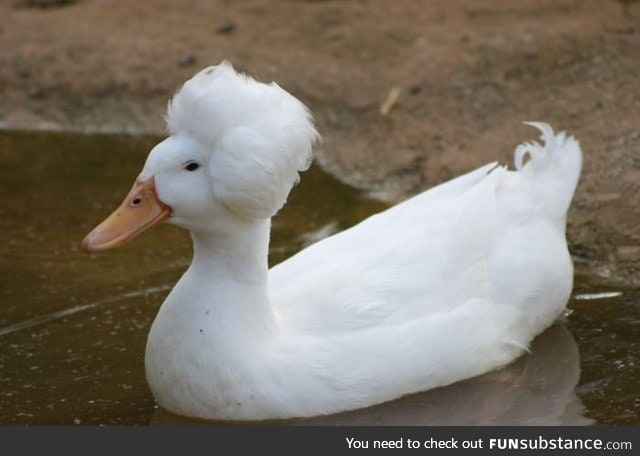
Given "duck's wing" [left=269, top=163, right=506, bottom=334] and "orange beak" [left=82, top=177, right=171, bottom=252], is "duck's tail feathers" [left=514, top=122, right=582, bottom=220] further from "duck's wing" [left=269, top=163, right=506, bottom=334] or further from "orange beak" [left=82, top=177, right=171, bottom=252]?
"orange beak" [left=82, top=177, right=171, bottom=252]

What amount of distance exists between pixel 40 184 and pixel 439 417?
4.03m

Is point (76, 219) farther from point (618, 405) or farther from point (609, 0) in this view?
point (609, 0)

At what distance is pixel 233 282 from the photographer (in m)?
5.69

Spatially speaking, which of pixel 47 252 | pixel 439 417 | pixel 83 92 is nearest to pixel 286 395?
pixel 439 417

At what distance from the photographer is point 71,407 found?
5.92 m

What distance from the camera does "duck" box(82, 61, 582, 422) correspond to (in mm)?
5418

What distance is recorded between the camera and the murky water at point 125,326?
5.83m

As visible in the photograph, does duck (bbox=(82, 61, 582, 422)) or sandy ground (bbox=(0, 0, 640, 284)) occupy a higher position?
duck (bbox=(82, 61, 582, 422))

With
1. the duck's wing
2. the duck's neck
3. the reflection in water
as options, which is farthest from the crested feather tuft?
the reflection in water

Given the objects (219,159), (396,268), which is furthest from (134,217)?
(396,268)

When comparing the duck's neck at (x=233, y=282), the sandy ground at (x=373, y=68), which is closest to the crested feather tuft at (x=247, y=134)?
the duck's neck at (x=233, y=282)

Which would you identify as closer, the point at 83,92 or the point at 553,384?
the point at 553,384

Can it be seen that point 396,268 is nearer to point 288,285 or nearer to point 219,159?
point 288,285

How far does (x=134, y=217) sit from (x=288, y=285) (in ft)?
2.97
